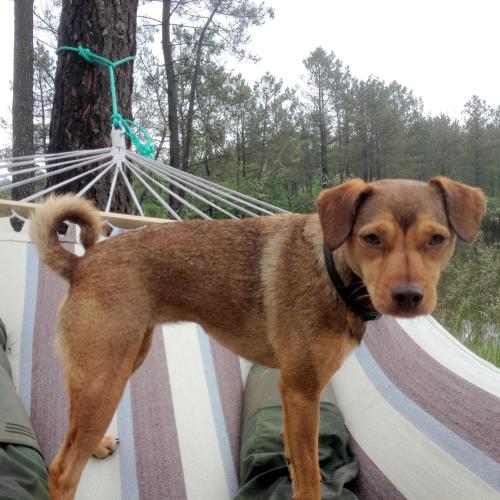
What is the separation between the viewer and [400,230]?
1722mm

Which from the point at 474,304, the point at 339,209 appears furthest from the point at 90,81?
the point at 474,304

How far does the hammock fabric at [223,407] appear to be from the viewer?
200cm

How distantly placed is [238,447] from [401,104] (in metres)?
39.2

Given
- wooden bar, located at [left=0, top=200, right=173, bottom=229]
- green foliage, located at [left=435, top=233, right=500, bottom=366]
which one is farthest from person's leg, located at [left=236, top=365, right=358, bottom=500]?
green foliage, located at [left=435, top=233, right=500, bottom=366]

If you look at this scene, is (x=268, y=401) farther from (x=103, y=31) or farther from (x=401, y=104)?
(x=401, y=104)

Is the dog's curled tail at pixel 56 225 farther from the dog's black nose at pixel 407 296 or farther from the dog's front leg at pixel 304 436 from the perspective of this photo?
the dog's black nose at pixel 407 296

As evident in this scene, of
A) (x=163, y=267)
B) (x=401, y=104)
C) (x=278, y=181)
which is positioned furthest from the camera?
(x=401, y=104)

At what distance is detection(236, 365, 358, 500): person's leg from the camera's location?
2230 mm

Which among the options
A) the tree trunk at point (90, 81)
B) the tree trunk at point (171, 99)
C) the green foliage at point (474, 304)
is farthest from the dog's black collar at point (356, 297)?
the tree trunk at point (171, 99)

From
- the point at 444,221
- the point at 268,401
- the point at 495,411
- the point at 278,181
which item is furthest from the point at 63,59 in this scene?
the point at 278,181

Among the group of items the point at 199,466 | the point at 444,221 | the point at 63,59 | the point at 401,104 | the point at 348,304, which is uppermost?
the point at 401,104

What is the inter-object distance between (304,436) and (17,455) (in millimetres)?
1264

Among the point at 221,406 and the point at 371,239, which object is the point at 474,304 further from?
the point at 371,239

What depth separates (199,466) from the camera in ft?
8.22
